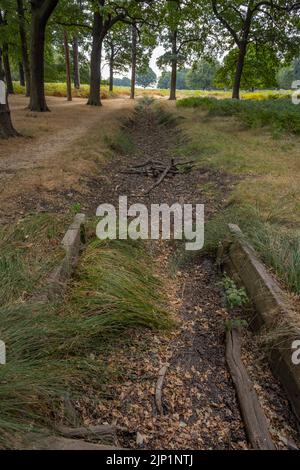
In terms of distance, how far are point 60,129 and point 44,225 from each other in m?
8.03

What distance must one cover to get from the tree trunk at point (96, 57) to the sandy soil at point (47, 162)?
8.56 metres

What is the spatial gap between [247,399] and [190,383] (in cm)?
40

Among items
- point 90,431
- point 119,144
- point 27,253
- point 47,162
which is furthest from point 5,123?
point 90,431

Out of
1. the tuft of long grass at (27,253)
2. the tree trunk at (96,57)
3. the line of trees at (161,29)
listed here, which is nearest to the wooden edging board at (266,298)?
the tuft of long grass at (27,253)

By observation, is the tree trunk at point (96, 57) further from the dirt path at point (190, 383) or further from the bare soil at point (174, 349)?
the dirt path at point (190, 383)

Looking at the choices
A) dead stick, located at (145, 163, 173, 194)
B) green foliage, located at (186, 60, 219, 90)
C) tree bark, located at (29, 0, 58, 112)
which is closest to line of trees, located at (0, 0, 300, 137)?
tree bark, located at (29, 0, 58, 112)

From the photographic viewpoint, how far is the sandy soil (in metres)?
4.54

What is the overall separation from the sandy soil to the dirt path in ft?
6.96

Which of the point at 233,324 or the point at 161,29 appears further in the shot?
the point at 161,29

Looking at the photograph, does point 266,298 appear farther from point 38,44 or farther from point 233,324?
point 38,44

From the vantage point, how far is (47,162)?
21.2ft

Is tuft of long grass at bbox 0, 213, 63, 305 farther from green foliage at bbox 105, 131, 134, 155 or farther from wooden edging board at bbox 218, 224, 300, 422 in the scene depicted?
green foliage at bbox 105, 131, 134, 155

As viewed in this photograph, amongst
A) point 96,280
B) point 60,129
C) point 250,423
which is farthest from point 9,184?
point 60,129

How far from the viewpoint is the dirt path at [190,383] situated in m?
1.89
